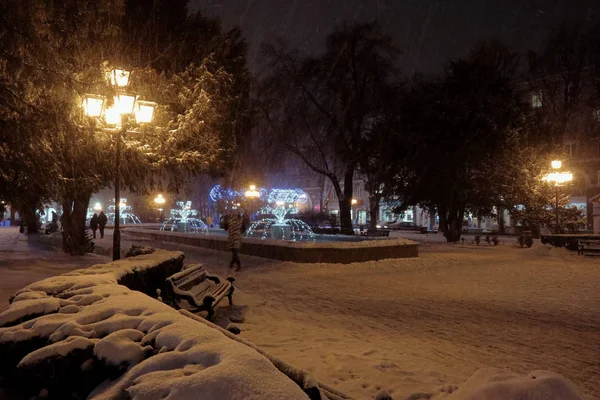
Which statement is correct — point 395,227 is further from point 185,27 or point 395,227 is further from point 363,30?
point 185,27

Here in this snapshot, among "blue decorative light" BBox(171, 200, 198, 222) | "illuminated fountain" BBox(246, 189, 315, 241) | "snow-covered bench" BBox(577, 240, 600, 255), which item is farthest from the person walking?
"blue decorative light" BBox(171, 200, 198, 222)

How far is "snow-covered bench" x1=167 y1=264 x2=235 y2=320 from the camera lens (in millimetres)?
7617

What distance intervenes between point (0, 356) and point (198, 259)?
1575cm

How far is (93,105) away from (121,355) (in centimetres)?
784

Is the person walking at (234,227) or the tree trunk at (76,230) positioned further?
the tree trunk at (76,230)

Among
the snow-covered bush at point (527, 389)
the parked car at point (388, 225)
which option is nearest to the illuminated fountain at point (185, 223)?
the parked car at point (388, 225)

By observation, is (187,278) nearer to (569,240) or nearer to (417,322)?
(417,322)

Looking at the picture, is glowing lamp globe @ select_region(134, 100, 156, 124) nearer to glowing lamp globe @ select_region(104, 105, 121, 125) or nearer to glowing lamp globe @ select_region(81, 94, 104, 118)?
glowing lamp globe @ select_region(104, 105, 121, 125)

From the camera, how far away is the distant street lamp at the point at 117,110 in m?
10.0

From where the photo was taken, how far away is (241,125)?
20453mm

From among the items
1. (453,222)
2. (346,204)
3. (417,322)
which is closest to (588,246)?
(453,222)

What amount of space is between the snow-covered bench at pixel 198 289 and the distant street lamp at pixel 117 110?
2.06 m

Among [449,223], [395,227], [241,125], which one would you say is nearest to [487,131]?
[449,223]

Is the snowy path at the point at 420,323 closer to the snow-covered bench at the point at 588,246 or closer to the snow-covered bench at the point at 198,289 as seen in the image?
the snow-covered bench at the point at 198,289
